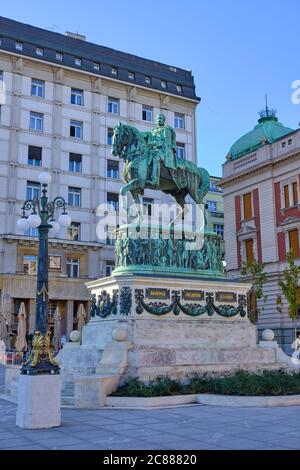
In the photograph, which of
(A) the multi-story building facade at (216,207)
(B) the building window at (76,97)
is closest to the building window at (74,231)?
(B) the building window at (76,97)

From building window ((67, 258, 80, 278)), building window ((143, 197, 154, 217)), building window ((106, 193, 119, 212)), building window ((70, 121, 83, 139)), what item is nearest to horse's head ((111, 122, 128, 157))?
building window ((67, 258, 80, 278))

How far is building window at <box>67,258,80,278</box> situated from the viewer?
45.2 metres

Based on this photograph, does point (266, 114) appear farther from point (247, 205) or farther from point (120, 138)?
point (120, 138)

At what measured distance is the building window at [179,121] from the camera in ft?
176

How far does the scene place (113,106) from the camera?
50438 millimetres

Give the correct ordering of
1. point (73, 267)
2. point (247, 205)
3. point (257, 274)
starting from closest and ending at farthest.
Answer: point (257, 274), point (73, 267), point (247, 205)

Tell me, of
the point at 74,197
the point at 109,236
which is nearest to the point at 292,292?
the point at 109,236

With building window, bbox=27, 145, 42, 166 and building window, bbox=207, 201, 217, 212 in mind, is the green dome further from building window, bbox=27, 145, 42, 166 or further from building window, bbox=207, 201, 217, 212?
building window, bbox=27, 145, 42, 166

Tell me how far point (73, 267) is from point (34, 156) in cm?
983

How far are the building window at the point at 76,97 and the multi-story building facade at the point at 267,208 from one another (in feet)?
48.4

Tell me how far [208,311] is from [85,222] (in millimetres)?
30637

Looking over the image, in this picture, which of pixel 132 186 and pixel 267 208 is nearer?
pixel 132 186
